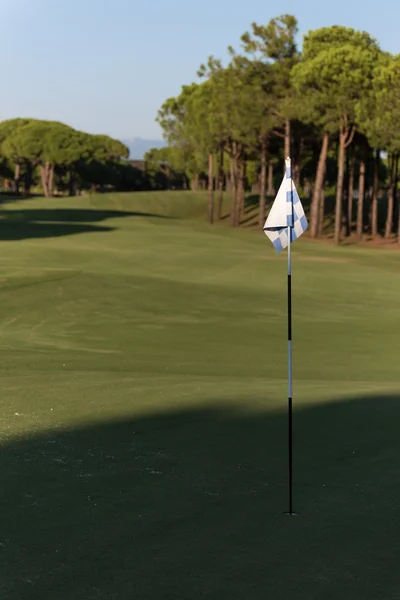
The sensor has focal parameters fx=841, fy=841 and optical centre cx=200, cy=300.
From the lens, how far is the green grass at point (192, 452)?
618 centimetres

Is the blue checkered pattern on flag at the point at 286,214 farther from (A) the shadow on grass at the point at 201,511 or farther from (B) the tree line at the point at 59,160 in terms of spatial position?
(B) the tree line at the point at 59,160

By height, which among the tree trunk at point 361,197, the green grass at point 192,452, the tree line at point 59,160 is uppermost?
the tree line at point 59,160

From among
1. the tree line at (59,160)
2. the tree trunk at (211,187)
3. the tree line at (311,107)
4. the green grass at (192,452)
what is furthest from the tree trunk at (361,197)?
the tree line at (59,160)

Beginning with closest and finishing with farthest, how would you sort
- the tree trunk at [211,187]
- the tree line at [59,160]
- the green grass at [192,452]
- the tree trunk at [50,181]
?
the green grass at [192,452] → the tree trunk at [211,187] → the tree line at [59,160] → the tree trunk at [50,181]

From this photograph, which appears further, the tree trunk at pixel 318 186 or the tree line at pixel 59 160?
the tree line at pixel 59 160

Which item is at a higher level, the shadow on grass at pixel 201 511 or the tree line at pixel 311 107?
the tree line at pixel 311 107

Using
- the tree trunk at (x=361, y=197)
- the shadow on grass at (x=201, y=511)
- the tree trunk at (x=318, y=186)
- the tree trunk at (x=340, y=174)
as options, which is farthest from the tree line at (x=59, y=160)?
the shadow on grass at (x=201, y=511)

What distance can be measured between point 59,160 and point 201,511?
387 feet

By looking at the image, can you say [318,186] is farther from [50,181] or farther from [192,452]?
[50,181]

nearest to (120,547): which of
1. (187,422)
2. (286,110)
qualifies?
(187,422)

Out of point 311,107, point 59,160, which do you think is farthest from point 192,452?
point 59,160

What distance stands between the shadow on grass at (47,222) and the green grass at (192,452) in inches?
993

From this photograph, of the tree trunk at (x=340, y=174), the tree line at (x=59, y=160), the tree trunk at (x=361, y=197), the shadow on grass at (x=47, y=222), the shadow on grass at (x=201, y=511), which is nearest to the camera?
the shadow on grass at (x=201, y=511)

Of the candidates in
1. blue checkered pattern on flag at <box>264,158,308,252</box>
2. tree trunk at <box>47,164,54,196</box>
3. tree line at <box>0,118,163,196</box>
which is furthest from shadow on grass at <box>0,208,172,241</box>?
tree trunk at <box>47,164,54,196</box>
